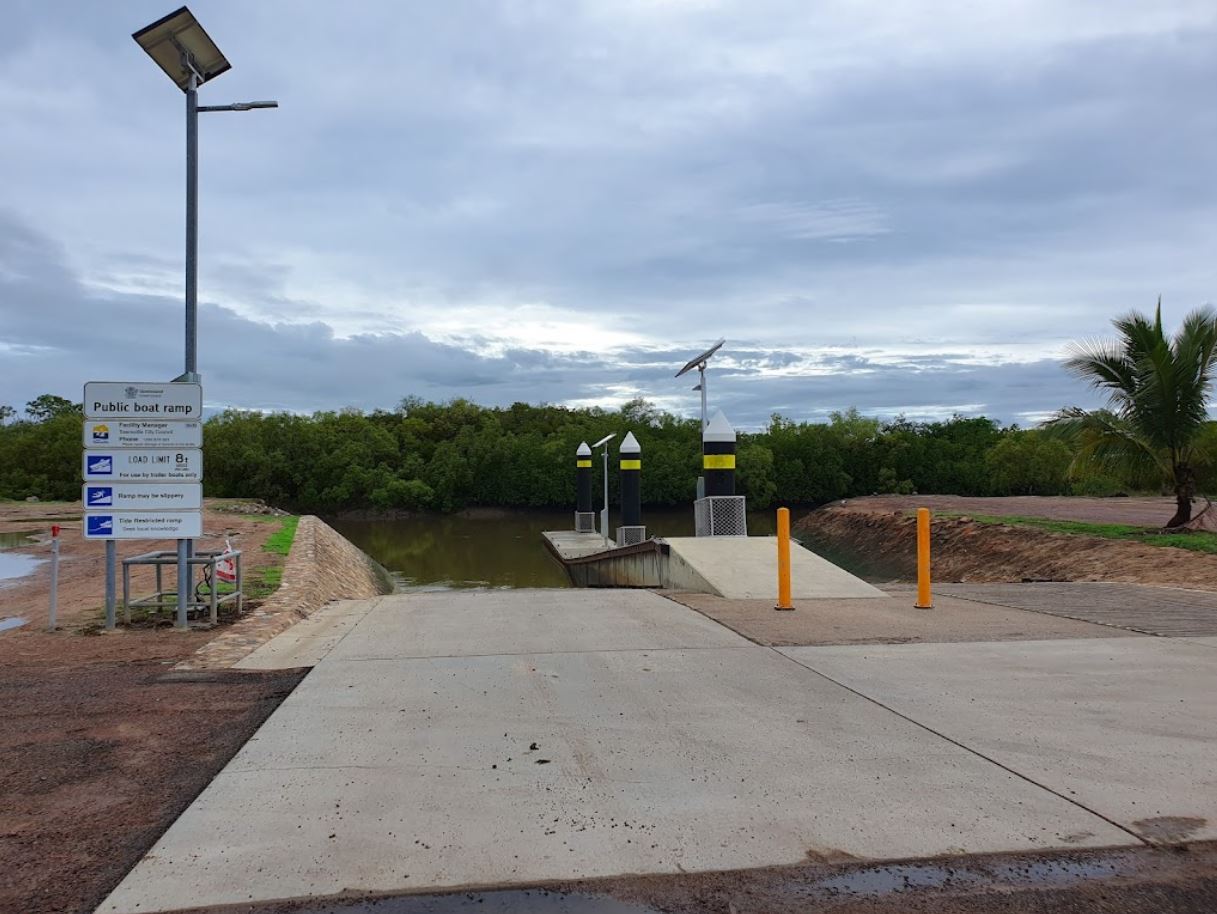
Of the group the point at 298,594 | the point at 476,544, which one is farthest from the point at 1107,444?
the point at 476,544

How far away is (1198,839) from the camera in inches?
143

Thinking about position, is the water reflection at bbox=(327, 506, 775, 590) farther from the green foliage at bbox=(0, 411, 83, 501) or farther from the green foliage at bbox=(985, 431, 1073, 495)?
the green foliage at bbox=(0, 411, 83, 501)

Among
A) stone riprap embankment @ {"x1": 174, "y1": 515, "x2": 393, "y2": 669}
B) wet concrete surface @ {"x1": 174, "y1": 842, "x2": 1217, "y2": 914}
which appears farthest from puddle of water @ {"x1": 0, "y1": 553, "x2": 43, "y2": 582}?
wet concrete surface @ {"x1": 174, "y1": 842, "x2": 1217, "y2": 914}

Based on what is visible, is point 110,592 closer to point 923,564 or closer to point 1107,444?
point 923,564

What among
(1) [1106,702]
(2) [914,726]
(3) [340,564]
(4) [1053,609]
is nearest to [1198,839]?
(2) [914,726]

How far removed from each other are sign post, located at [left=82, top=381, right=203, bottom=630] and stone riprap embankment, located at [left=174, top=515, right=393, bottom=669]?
914 mm

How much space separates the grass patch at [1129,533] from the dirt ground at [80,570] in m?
15.6

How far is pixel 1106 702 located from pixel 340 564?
731 inches

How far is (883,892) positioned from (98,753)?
4.12 meters

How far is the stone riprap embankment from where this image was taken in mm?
7836

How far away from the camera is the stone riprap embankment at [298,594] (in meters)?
7.84

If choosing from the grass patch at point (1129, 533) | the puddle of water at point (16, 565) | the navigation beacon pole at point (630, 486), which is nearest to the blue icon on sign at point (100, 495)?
the puddle of water at point (16, 565)

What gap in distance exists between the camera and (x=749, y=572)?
1255 cm

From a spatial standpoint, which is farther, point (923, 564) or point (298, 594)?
point (298, 594)
